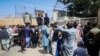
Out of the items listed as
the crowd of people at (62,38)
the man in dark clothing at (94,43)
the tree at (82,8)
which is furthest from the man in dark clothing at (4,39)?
the tree at (82,8)

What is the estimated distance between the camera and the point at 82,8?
3136cm

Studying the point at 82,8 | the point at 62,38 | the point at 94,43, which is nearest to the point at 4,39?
the point at 62,38

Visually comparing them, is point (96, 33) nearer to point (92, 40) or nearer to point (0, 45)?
point (92, 40)

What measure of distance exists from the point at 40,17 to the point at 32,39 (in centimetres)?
157

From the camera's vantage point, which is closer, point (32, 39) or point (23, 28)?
point (23, 28)

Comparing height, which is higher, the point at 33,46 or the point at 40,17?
the point at 40,17

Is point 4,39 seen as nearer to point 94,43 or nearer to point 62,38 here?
point 62,38

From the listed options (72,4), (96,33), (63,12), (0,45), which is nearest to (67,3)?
(72,4)

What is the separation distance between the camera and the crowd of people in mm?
9750

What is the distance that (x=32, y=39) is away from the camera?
1709cm

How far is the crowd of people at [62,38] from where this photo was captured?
9750mm

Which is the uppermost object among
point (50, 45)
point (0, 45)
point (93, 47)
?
point (93, 47)

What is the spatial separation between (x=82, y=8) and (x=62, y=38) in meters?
21.2

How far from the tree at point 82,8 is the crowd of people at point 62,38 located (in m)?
11.1
